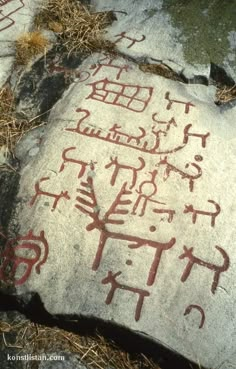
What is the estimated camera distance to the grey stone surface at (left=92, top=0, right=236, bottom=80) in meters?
2.84

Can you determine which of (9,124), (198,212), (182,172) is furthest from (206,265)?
(9,124)

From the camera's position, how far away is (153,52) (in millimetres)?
2883

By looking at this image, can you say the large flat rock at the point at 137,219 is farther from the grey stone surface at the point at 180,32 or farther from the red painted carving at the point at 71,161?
the grey stone surface at the point at 180,32

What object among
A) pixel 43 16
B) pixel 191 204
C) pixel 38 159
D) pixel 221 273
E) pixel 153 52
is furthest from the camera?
pixel 43 16

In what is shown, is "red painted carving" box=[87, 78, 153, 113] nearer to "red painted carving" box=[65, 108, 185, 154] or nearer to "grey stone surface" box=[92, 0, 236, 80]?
"red painted carving" box=[65, 108, 185, 154]

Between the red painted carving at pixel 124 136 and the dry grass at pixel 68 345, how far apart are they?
3.04ft

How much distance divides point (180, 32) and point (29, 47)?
0.93m

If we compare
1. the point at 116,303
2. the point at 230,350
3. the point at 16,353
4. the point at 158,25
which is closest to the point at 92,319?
the point at 116,303

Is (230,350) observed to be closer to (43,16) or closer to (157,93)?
(157,93)

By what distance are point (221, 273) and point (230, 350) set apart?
311mm

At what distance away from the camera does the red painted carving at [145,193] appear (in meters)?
2.19

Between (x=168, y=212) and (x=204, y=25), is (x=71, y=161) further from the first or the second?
(x=204, y=25)

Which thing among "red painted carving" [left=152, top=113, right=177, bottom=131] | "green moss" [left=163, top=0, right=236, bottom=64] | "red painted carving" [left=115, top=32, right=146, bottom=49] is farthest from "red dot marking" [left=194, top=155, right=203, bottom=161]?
"red painted carving" [left=115, top=32, right=146, bottom=49]

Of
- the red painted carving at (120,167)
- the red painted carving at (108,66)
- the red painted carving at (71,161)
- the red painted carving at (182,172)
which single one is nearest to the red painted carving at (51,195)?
the red painted carving at (71,161)
